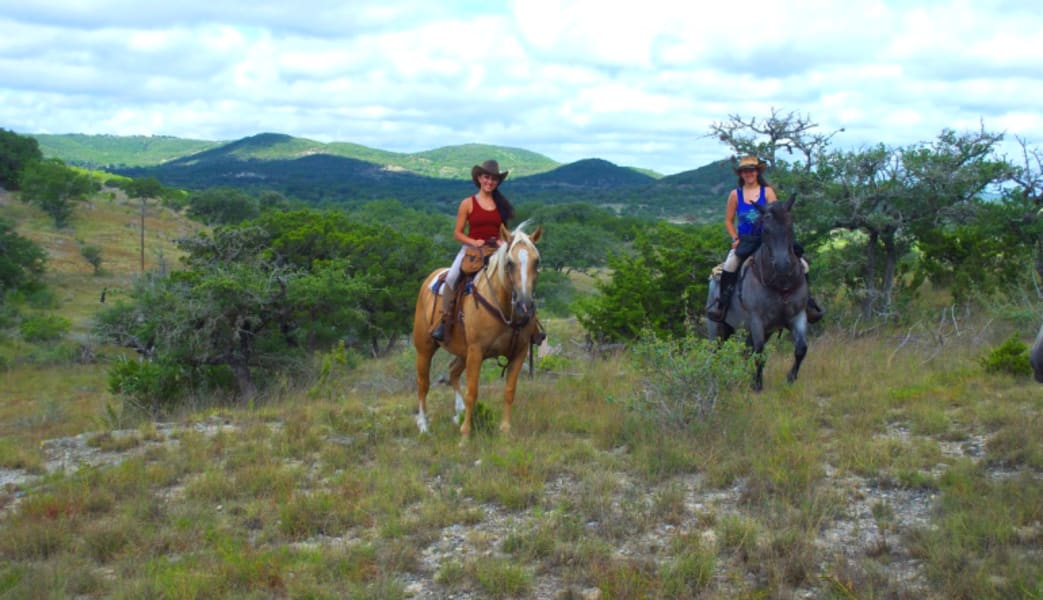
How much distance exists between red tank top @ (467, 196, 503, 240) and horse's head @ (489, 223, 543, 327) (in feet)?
1.28

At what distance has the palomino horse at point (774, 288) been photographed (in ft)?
29.9

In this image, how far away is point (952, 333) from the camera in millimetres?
12781

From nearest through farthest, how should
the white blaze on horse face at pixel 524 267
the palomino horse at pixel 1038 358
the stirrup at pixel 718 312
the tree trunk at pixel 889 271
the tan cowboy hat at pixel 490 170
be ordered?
the palomino horse at pixel 1038 358 → the white blaze on horse face at pixel 524 267 → the tan cowboy hat at pixel 490 170 → the stirrup at pixel 718 312 → the tree trunk at pixel 889 271

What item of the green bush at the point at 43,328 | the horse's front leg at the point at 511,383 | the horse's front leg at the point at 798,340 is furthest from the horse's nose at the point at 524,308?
the green bush at the point at 43,328

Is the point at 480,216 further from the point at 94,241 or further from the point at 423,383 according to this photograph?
the point at 94,241

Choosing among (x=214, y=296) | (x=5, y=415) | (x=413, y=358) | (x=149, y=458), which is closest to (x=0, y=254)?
(x=5, y=415)

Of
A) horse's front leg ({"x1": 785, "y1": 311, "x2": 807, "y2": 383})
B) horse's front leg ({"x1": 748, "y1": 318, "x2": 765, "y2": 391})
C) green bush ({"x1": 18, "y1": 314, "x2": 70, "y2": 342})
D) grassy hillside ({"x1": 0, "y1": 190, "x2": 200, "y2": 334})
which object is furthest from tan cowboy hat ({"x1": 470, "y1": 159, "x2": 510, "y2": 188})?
green bush ({"x1": 18, "y1": 314, "x2": 70, "y2": 342})

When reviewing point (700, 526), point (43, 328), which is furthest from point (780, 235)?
point (43, 328)

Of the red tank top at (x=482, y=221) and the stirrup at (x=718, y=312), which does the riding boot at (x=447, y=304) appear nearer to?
the red tank top at (x=482, y=221)

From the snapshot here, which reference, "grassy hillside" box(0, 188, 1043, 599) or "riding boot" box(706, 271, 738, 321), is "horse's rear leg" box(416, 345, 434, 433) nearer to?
"grassy hillside" box(0, 188, 1043, 599)

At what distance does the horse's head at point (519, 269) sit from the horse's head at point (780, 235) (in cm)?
291

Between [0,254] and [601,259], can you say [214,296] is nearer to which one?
[0,254]

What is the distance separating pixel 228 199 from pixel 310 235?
51259mm

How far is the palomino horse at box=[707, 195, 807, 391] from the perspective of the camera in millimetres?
9102
